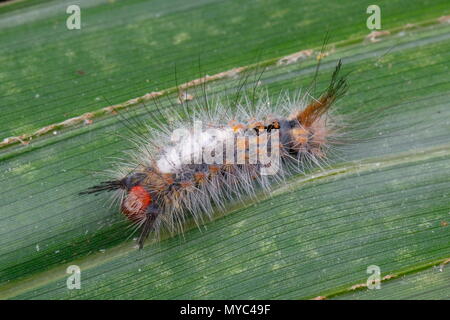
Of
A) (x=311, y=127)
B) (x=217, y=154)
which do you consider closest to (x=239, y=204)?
(x=217, y=154)

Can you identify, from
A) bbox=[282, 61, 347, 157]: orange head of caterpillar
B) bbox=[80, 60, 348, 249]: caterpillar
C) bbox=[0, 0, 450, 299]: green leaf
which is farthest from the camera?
bbox=[282, 61, 347, 157]: orange head of caterpillar

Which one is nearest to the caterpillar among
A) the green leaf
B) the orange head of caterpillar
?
the orange head of caterpillar

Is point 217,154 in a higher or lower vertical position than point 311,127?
lower

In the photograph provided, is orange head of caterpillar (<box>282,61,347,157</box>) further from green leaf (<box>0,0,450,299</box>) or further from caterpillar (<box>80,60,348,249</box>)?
green leaf (<box>0,0,450,299</box>)

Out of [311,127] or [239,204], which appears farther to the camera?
[311,127]

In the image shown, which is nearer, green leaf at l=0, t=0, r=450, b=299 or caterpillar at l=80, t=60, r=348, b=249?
green leaf at l=0, t=0, r=450, b=299

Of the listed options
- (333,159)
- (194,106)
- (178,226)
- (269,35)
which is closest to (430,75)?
(333,159)

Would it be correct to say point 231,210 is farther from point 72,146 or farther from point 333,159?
point 72,146

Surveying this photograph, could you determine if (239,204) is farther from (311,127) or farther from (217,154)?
(311,127)
